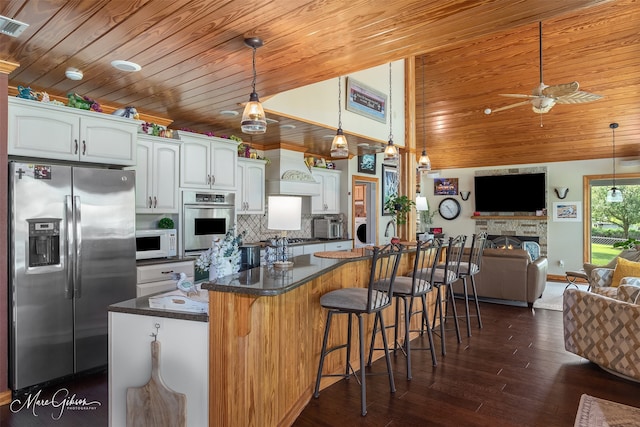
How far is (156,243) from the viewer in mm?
4117

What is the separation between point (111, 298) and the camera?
11.4 feet

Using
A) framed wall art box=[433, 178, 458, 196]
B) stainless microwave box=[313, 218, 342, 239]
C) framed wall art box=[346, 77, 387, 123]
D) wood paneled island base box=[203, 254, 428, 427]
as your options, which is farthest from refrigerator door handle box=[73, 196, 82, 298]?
framed wall art box=[433, 178, 458, 196]

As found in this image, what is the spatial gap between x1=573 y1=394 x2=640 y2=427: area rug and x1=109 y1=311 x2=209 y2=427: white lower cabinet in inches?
93.5

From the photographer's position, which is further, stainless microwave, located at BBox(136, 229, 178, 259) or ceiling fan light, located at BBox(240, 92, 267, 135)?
stainless microwave, located at BBox(136, 229, 178, 259)

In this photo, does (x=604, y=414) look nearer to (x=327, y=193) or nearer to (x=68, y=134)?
(x=68, y=134)

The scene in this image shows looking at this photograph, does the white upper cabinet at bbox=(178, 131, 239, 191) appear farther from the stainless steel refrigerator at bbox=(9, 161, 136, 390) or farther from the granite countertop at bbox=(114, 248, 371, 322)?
the granite countertop at bbox=(114, 248, 371, 322)

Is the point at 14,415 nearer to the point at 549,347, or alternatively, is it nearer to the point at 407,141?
the point at 549,347

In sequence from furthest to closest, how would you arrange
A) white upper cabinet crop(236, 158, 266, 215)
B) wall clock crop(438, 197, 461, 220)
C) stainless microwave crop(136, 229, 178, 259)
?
wall clock crop(438, 197, 461, 220), white upper cabinet crop(236, 158, 266, 215), stainless microwave crop(136, 229, 178, 259)

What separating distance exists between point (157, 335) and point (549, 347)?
384 centimetres

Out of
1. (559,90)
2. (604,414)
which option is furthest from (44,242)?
(559,90)

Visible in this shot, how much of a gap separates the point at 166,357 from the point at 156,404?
0.25 metres

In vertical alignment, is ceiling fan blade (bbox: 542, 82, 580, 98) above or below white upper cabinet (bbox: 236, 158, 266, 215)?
above

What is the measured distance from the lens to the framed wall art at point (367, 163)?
7.36 metres

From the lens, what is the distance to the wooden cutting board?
210cm
